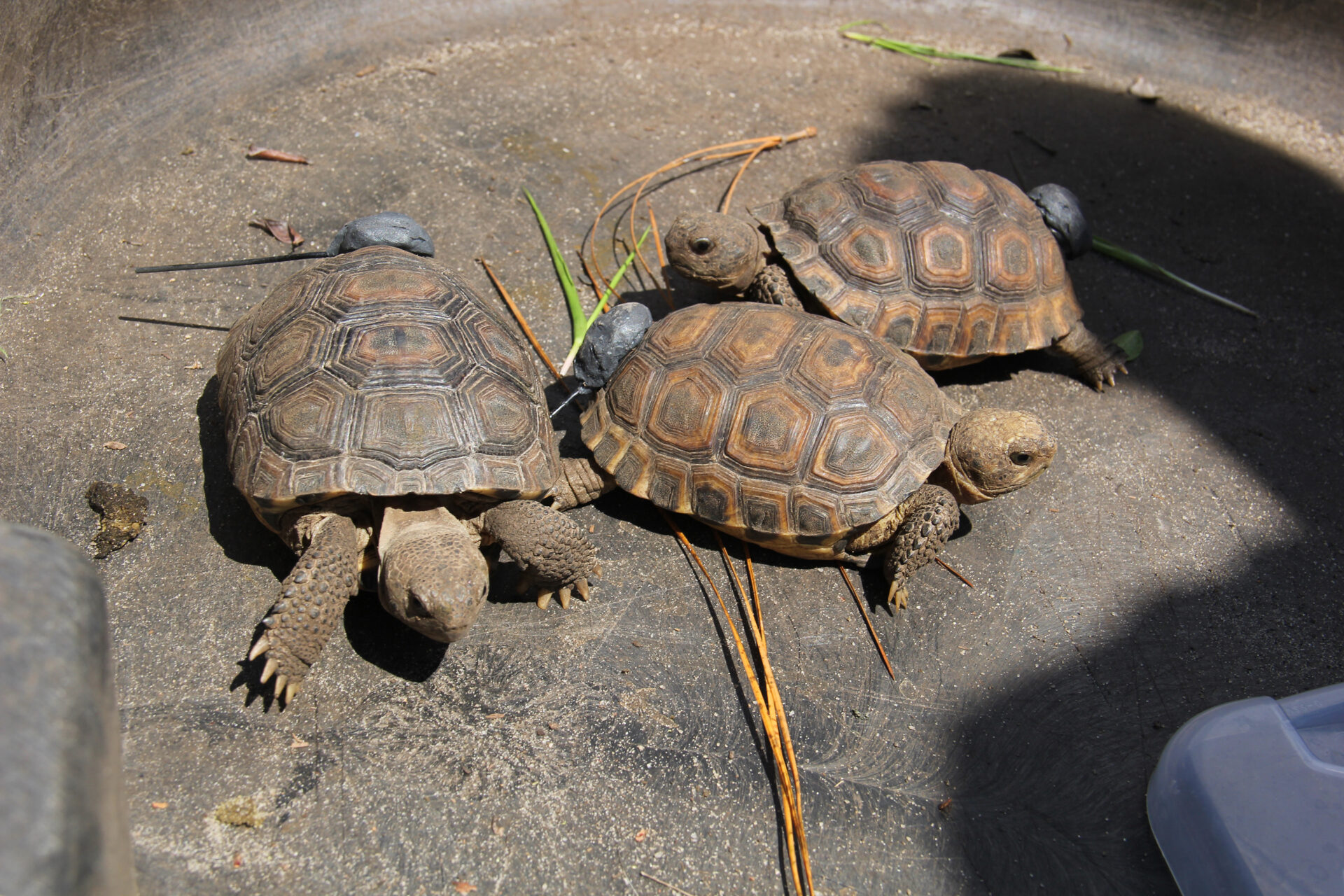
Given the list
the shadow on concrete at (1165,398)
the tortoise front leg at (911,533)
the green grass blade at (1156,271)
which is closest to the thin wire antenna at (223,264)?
the tortoise front leg at (911,533)

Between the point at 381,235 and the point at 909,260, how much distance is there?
2.14 meters

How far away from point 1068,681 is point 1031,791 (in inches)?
18.3

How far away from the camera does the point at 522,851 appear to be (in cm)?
219

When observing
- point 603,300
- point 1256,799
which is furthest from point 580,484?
point 1256,799

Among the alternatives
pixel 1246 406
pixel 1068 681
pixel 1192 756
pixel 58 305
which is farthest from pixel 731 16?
pixel 1192 756

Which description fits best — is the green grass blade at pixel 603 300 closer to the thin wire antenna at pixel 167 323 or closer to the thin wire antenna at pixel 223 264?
the thin wire antenna at pixel 223 264

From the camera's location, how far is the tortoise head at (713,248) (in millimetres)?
3357

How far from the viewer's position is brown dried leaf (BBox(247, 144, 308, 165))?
13.7 ft

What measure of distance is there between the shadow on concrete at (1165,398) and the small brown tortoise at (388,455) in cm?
159

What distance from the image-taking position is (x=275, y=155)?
4160 mm

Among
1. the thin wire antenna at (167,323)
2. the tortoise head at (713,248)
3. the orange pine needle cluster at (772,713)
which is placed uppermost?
the tortoise head at (713,248)

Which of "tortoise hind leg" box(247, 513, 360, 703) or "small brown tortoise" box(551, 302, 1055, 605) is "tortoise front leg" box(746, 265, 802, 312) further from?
"tortoise hind leg" box(247, 513, 360, 703)

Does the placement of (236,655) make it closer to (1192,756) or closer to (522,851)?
(522,851)

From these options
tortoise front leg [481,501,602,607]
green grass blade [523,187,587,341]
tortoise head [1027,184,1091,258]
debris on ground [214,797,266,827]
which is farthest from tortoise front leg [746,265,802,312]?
debris on ground [214,797,266,827]
